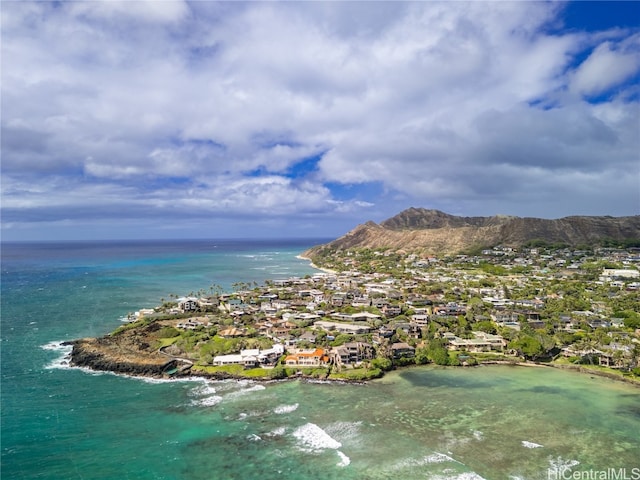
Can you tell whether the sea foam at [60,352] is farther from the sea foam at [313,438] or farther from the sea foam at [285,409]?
the sea foam at [313,438]

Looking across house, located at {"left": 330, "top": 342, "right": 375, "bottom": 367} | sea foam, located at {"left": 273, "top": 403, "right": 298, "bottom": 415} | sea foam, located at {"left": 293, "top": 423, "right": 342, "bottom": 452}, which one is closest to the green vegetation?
house, located at {"left": 330, "top": 342, "right": 375, "bottom": 367}

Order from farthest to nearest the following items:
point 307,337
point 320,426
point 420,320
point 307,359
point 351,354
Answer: point 420,320
point 307,337
point 351,354
point 307,359
point 320,426

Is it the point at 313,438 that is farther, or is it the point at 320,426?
the point at 320,426

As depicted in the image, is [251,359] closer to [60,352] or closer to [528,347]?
[60,352]

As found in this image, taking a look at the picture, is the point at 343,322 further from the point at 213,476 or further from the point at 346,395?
the point at 213,476

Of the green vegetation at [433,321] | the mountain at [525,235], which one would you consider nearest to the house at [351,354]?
the green vegetation at [433,321]

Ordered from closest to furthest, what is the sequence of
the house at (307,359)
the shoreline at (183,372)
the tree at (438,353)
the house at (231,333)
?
the shoreline at (183,372), the house at (307,359), the tree at (438,353), the house at (231,333)

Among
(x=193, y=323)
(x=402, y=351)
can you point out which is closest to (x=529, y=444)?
(x=402, y=351)

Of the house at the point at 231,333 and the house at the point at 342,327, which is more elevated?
the house at the point at 342,327
